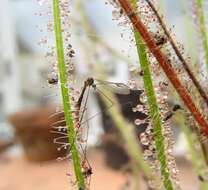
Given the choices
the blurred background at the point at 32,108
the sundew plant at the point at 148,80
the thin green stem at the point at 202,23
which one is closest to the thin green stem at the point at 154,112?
the sundew plant at the point at 148,80

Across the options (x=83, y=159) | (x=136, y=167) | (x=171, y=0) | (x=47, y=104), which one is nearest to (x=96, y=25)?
(x=47, y=104)

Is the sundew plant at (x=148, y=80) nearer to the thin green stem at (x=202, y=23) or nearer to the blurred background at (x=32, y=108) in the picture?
the thin green stem at (x=202, y=23)

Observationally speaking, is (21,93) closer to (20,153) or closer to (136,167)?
(20,153)

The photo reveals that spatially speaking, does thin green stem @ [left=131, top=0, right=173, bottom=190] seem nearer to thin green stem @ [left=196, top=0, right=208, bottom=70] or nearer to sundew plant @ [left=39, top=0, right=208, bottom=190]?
sundew plant @ [left=39, top=0, right=208, bottom=190]

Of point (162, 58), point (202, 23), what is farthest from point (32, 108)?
point (162, 58)

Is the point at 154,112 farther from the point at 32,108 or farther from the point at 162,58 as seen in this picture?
the point at 32,108
